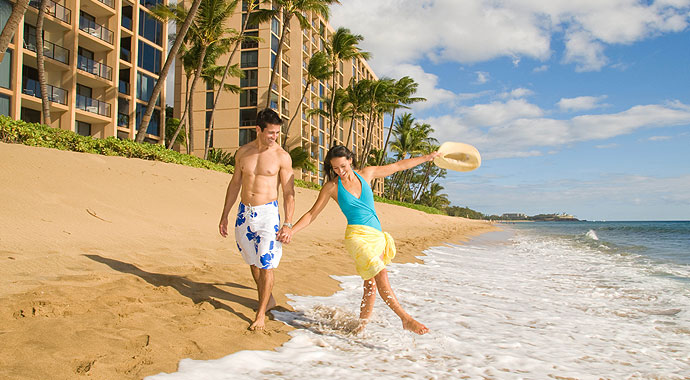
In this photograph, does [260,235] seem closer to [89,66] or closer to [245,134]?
[89,66]

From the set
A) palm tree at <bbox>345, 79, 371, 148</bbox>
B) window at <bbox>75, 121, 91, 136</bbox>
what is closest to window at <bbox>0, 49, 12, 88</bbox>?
window at <bbox>75, 121, 91, 136</bbox>

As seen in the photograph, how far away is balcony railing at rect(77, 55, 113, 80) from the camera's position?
23975 millimetres

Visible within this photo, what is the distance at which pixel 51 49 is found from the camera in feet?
73.5

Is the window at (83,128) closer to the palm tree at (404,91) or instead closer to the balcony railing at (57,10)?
the balcony railing at (57,10)

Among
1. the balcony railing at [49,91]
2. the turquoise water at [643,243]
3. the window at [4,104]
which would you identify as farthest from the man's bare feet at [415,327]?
the balcony railing at [49,91]

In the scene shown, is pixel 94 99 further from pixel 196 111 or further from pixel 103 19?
pixel 196 111

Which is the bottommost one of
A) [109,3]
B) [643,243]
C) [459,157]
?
[643,243]

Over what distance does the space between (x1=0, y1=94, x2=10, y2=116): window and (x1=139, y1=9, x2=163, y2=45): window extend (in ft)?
38.2

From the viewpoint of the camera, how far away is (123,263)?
4.75 m

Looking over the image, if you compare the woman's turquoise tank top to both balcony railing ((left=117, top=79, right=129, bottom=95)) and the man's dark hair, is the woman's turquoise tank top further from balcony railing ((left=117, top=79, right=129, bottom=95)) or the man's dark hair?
balcony railing ((left=117, top=79, right=129, bottom=95))

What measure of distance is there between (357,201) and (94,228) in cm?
543

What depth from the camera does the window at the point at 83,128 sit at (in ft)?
79.3

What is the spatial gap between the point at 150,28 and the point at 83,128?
392 inches

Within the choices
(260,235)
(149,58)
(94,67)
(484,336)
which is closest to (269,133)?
(260,235)
